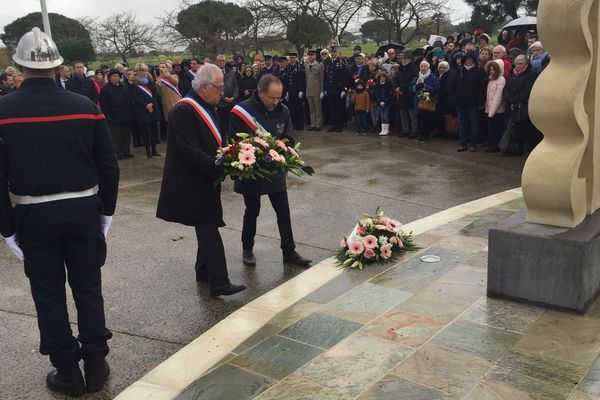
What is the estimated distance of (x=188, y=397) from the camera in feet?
11.5

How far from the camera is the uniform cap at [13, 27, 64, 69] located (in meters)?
3.50

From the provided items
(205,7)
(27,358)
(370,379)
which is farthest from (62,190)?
(205,7)

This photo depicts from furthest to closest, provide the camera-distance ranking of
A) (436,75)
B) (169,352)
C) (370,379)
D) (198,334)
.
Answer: (436,75), (198,334), (169,352), (370,379)

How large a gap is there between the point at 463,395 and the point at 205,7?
26.3 meters

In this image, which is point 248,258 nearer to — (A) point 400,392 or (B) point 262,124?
(B) point 262,124

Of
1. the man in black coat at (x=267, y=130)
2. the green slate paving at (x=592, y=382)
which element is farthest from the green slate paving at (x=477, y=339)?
the man in black coat at (x=267, y=130)

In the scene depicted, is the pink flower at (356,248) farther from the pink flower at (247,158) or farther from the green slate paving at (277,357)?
the green slate paving at (277,357)

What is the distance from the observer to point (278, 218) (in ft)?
19.3

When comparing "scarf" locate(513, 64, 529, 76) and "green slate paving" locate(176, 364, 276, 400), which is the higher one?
"scarf" locate(513, 64, 529, 76)

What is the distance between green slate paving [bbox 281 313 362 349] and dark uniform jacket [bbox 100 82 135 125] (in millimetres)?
9207

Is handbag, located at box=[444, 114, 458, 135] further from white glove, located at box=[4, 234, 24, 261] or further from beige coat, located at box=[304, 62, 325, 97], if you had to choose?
white glove, located at box=[4, 234, 24, 261]

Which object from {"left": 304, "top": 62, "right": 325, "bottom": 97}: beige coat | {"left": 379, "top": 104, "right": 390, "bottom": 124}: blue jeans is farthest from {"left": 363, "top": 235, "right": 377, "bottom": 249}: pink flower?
{"left": 304, "top": 62, "right": 325, "bottom": 97}: beige coat

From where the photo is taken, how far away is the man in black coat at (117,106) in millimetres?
12508

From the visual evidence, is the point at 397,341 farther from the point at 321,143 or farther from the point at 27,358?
the point at 321,143
